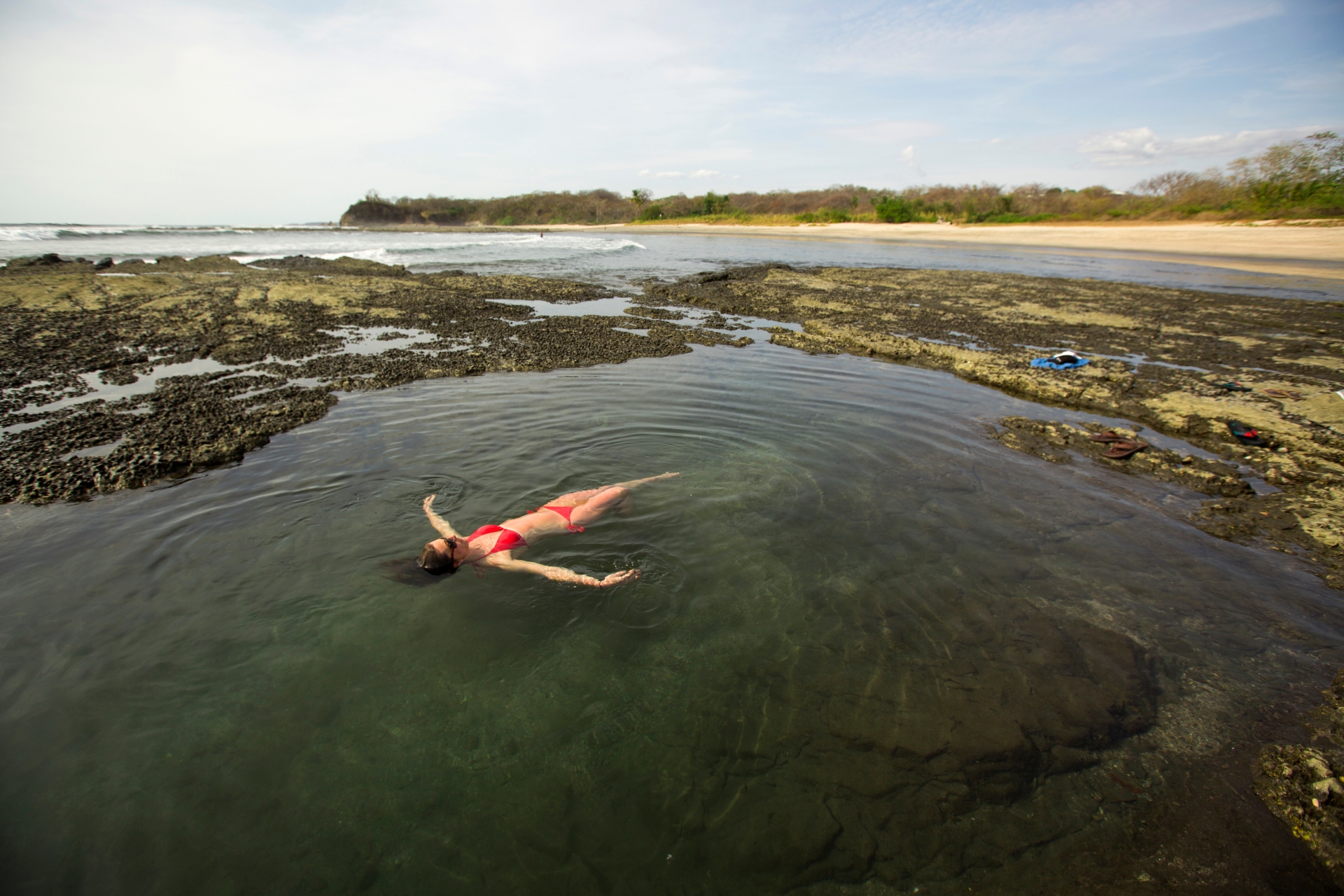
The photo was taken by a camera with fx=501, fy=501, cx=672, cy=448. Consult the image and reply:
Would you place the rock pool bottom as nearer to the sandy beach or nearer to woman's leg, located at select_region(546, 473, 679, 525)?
woman's leg, located at select_region(546, 473, 679, 525)

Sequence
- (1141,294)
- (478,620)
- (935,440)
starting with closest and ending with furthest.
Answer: (478,620) → (935,440) → (1141,294)

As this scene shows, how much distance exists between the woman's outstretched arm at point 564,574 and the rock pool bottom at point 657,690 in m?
0.12

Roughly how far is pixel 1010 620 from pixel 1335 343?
17.3 m

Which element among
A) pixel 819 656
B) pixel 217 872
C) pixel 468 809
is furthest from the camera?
pixel 819 656

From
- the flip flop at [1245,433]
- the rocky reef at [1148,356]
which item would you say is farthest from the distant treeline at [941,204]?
the flip flop at [1245,433]

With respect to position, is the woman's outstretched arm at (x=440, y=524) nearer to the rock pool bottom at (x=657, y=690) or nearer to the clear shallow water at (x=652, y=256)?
the rock pool bottom at (x=657, y=690)

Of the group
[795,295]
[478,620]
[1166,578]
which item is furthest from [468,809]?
[795,295]

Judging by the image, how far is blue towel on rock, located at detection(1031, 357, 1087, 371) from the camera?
11102 millimetres

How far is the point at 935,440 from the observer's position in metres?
8.03

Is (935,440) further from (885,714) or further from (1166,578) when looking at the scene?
(885,714)

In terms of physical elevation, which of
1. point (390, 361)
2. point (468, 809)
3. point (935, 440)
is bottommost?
point (468, 809)

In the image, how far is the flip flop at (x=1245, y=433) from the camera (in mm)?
7691

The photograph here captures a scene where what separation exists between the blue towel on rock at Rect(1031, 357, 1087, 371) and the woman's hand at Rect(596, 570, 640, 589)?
11.1 metres

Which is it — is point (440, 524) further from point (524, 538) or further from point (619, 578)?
point (619, 578)
